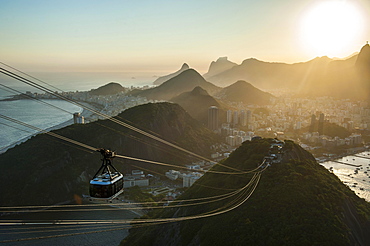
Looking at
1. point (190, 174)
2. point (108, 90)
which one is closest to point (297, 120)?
point (190, 174)

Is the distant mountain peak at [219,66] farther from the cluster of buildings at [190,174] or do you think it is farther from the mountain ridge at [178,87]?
the cluster of buildings at [190,174]

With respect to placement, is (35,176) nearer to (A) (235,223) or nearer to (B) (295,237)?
(A) (235,223)

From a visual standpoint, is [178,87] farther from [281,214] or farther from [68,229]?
[281,214]

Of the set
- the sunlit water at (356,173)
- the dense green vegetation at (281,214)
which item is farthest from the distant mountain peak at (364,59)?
the dense green vegetation at (281,214)

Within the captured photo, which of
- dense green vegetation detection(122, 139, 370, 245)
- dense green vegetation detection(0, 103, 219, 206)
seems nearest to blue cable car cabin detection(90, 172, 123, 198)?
dense green vegetation detection(122, 139, 370, 245)

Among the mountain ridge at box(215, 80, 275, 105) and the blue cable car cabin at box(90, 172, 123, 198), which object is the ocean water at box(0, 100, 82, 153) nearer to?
the blue cable car cabin at box(90, 172, 123, 198)

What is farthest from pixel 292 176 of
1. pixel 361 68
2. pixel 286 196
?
pixel 361 68

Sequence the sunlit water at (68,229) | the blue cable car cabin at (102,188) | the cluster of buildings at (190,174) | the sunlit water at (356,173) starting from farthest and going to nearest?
the sunlit water at (356,173)
the cluster of buildings at (190,174)
the sunlit water at (68,229)
the blue cable car cabin at (102,188)
